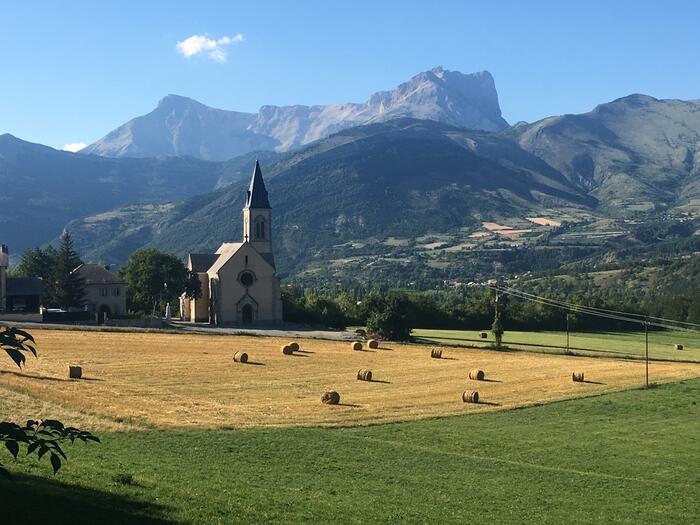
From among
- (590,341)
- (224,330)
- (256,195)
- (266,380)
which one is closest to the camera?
(266,380)

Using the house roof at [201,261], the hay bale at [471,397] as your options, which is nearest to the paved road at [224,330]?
the house roof at [201,261]

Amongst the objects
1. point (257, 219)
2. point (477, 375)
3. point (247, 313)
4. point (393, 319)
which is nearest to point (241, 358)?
point (477, 375)

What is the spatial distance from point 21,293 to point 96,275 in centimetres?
856

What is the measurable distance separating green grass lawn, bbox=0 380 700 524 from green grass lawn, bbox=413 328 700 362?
1618 inches

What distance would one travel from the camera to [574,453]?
101 feet

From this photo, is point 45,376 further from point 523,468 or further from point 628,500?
point 628,500

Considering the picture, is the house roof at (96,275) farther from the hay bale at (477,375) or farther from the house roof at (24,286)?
the hay bale at (477,375)

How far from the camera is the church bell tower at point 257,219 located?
108562 millimetres

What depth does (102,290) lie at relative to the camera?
94438 mm

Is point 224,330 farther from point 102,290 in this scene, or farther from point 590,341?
point 590,341

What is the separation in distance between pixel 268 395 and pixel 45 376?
12005 millimetres

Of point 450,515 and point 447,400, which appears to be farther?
point 447,400

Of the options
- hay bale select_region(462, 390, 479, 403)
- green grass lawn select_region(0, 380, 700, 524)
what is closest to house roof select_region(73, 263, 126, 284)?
hay bale select_region(462, 390, 479, 403)

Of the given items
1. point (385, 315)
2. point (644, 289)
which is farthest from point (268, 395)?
point (644, 289)
